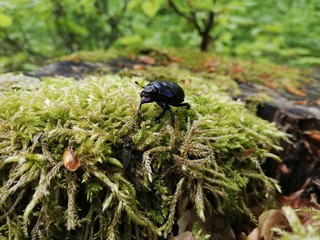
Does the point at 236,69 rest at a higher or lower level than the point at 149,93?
lower

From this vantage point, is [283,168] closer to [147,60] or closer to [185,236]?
[185,236]

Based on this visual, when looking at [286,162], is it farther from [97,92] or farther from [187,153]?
[97,92]

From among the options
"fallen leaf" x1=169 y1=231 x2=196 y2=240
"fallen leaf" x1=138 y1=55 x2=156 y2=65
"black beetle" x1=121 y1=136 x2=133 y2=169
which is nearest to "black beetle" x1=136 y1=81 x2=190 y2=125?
"black beetle" x1=121 y1=136 x2=133 y2=169

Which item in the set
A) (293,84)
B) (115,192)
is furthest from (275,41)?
(115,192)

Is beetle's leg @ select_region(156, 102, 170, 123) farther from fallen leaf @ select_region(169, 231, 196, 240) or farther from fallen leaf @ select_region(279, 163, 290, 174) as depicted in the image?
fallen leaf @ select_region(279, 163, 290, 174)

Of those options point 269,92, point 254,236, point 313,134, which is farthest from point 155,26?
point 254,236

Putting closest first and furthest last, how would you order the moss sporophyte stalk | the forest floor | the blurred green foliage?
the moss sporophyte stalk
the forest floor
the blurred green foliage

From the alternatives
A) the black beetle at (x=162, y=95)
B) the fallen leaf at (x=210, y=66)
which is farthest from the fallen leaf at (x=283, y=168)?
the fallen leaf at (x=210, y=66)
